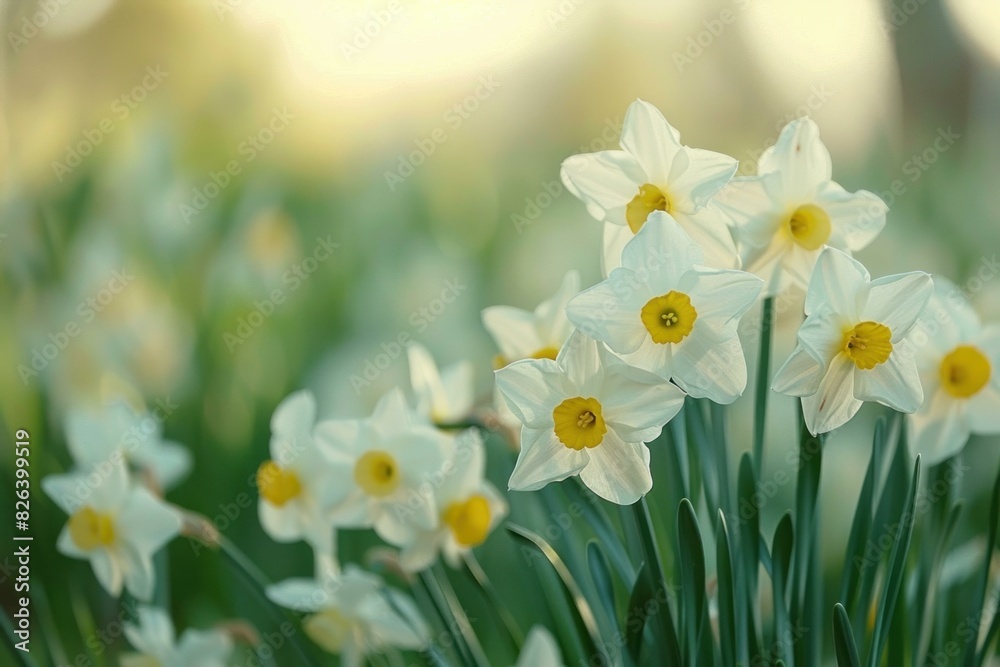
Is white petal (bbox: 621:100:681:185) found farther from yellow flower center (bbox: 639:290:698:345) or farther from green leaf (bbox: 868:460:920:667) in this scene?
green leaf (bbox: 868:460:920:667)

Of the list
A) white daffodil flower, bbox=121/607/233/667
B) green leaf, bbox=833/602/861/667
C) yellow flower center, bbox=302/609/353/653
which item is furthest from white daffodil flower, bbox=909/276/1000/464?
white daffodil flower, bbox=121/607/233/667

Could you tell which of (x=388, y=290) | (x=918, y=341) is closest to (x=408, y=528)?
(x=388, y=290)

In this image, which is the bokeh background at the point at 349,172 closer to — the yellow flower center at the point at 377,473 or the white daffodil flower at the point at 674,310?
the yellow flower center at the point at 377,473

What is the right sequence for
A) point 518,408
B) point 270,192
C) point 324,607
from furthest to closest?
point 270,192, point 324,607, point 518,408

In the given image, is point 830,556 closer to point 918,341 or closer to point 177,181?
point 918,341

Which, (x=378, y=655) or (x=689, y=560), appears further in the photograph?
(x=378, y=655)

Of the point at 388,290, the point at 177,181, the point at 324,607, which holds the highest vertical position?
the point at 177,181

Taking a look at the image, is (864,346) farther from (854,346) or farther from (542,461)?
(542,461)

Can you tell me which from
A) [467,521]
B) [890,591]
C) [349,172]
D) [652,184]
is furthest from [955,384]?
[349,172]
